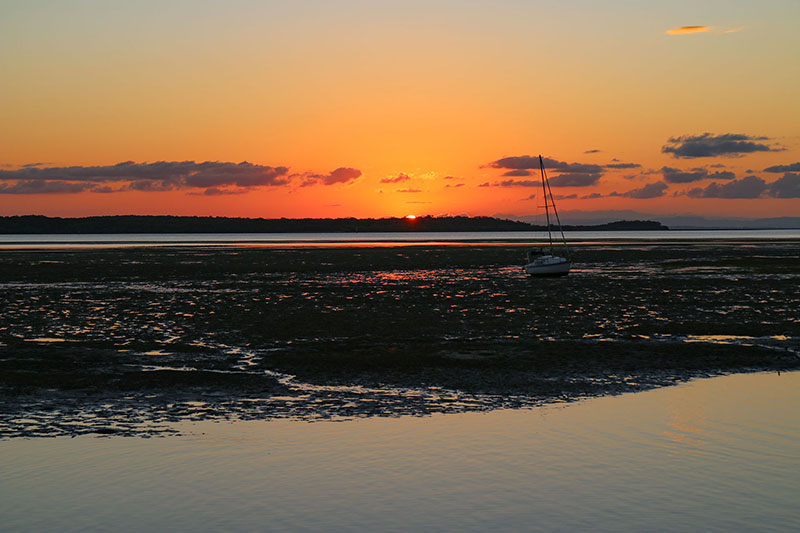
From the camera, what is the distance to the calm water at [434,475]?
11078 millimetres

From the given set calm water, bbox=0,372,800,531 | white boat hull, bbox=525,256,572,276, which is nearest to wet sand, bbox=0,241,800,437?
calm water, bbox=0,372,800,531

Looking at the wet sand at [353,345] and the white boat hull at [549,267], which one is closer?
the wet sand at [353,345]

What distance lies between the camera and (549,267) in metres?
60.1

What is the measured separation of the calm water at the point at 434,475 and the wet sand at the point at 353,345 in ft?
5.56

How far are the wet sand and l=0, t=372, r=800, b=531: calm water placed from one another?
5.56 ft

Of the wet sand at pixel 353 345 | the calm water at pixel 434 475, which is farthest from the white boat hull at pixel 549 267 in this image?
the calm water at pixel 434 475

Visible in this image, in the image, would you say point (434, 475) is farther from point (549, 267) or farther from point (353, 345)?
point (549, 267)

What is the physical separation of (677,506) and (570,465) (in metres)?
2.37

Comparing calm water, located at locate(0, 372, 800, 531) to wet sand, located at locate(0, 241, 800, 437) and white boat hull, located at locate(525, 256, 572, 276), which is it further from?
white boat hull, located at locate(525, 256, 572, 276)

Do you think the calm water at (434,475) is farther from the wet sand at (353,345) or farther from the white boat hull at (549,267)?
the white boat hull at (549,267)

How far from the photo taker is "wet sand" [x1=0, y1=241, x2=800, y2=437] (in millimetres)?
18672

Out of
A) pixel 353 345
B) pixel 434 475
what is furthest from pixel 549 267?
pixel 434 475

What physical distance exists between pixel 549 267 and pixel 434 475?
158 feet

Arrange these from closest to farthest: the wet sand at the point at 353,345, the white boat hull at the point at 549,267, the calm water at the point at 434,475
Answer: the calm water at the point at 434,475 < the wet sand at the point at 353,345 < the white boat hull at the point at 549,267
